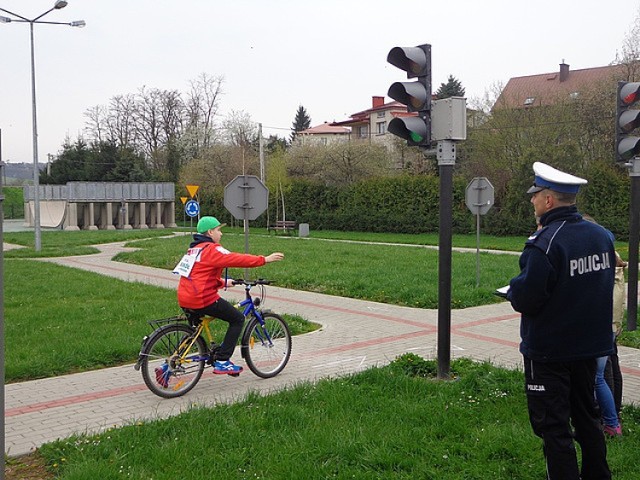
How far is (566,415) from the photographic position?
3.48 meters

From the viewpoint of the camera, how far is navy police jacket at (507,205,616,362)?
3424 millimetres

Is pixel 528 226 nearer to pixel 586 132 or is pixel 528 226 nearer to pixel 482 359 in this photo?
pixel 586 132

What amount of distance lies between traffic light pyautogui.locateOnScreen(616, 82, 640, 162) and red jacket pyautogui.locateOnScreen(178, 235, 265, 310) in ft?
15.7

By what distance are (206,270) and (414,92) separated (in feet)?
8.44

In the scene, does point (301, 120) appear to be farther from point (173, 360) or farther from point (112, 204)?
point (173, 360)

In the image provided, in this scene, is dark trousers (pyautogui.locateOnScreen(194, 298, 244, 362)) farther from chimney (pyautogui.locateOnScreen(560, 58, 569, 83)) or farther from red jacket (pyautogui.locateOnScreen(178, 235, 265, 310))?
chimney (pyautogui.locateOnScreen(560, 58, 569, 83))

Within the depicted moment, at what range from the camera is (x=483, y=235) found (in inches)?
1325

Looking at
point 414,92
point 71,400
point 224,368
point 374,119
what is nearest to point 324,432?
point 224,368

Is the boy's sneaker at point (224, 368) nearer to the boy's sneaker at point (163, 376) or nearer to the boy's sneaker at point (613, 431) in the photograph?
the boy's sneaker at point (163, 376)

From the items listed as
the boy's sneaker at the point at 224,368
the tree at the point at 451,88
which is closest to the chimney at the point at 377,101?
the tree at the point at 451,88

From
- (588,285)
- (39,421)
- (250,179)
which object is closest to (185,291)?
(39,421)

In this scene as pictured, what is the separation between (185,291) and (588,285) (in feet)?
12.8

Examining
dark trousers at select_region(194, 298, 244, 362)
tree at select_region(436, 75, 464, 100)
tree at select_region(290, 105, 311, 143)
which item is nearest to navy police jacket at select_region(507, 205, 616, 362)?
dark trousers at select_region(194, 298, 244, 362)

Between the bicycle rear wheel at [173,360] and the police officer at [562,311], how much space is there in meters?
3.57
